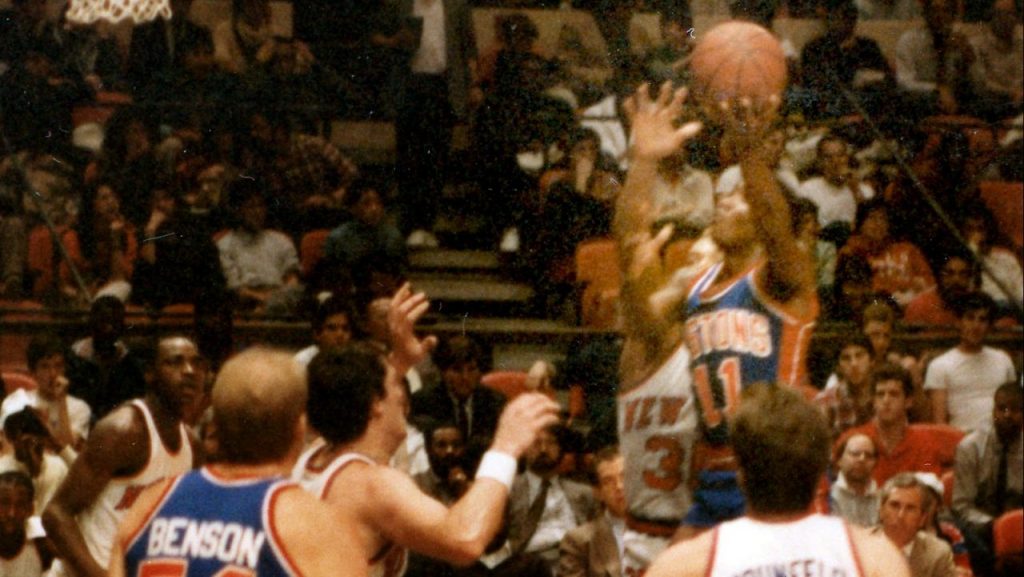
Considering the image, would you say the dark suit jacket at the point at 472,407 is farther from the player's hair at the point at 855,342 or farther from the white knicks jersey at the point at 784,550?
the white knicks jersey at the point at 784,550

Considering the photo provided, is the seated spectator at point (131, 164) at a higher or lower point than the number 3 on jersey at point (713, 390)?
higher

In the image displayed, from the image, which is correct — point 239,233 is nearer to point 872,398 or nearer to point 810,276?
point 872,398

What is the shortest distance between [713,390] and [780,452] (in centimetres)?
213

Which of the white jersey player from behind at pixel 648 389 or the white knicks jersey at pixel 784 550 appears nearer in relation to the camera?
the white knicks jersey at pixel 784 550

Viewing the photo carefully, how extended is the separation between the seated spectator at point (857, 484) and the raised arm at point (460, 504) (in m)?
3.44

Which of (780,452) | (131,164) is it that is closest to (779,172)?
(131,164)

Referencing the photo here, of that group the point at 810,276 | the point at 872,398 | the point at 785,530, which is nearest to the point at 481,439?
the point at 872,398

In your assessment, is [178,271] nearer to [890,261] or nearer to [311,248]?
[311,248]

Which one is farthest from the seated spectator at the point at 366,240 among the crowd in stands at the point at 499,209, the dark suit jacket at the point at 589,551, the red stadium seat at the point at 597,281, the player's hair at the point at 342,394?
the player's hair at the point at 342,394

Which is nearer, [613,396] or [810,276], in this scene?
[810,276]

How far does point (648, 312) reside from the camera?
5461 mm

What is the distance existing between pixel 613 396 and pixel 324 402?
4162mm

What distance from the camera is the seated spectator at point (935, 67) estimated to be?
1102cm

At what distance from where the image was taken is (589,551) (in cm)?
655
